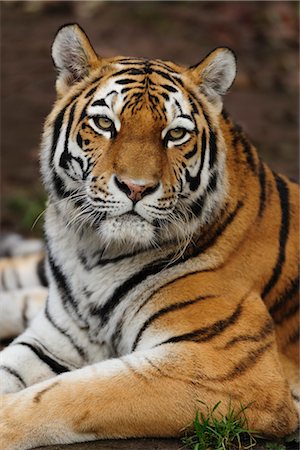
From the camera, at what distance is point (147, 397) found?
136 inches

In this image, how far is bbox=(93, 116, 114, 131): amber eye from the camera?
11.9 feet

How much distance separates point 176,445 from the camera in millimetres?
3475

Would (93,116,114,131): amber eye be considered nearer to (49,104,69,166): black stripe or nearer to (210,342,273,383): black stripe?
(49,104,69,166): black stripe

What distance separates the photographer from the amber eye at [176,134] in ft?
12.0

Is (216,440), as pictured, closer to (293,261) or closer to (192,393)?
(192,393)

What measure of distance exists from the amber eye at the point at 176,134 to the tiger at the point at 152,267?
0.04ft

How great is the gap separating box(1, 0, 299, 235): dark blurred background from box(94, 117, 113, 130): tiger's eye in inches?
151

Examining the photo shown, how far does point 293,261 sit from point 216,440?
38.0 inches

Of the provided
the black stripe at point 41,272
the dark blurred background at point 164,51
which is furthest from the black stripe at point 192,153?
the dark blurred background at point 164,51

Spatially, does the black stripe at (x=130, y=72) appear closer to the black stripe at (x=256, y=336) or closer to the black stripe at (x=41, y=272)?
the black stripe at (x=256, y=336)

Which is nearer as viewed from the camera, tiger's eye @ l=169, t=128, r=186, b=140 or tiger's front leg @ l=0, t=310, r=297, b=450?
tiger's front leg @ l=0, t=310, r=297, b=450

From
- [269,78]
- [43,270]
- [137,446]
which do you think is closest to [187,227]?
[137,446]

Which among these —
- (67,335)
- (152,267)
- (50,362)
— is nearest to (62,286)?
(67,335)

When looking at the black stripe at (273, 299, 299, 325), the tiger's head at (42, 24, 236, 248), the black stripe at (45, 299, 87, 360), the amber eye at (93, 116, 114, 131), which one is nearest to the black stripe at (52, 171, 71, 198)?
the tiger's head at (42, 24, 236, 248)
